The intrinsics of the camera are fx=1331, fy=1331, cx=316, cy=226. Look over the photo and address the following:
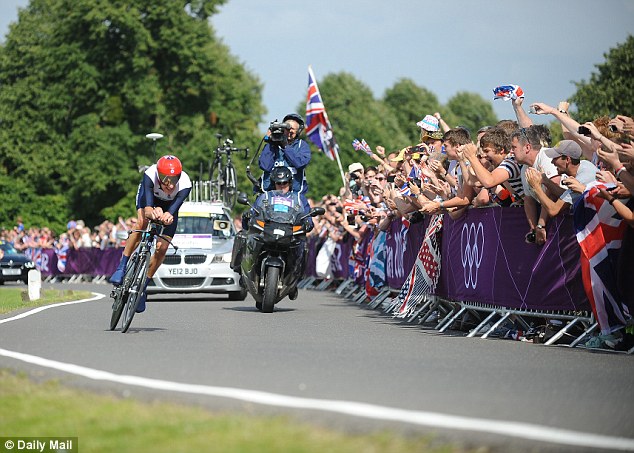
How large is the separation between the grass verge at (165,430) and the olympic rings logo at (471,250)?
7.63m

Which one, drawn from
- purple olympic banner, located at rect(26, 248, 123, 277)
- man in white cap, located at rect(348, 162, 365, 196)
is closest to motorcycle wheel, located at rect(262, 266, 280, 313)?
man in white cap, located at rect(348, 162, 365, 196)

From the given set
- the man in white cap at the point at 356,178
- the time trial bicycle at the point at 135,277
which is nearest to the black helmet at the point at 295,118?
the man in white cap at the point at 356,178

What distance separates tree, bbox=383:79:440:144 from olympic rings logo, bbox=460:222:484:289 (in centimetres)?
10612

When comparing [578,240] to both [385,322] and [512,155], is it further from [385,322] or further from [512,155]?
[385,322]

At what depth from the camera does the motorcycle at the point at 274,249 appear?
1958cm

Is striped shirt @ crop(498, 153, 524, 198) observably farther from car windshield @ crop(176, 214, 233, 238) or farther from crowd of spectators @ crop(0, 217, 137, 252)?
crowd of spectators @ crop(0, 217, 137, 252)

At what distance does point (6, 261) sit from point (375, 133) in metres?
52.1

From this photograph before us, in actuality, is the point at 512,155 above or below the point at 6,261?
above

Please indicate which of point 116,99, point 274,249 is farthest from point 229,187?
point 116,99

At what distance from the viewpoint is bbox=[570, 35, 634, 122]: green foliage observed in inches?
2795

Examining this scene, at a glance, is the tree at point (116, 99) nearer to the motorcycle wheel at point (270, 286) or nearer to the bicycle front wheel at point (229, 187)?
the bicycle front wheel at point (229, 187)

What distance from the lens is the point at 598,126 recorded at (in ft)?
42.8

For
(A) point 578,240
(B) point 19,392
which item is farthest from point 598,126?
(B) point 19,392

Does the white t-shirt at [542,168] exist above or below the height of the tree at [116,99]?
below
